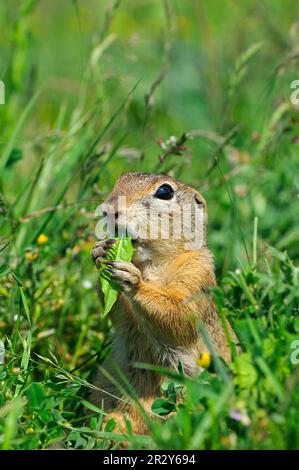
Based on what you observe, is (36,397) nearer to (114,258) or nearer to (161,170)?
(114,258)

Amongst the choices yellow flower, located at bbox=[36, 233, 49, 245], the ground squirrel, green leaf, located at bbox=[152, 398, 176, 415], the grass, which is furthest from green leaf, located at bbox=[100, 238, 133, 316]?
yellow flower, located at bbox=[36, 233, 49, 245]

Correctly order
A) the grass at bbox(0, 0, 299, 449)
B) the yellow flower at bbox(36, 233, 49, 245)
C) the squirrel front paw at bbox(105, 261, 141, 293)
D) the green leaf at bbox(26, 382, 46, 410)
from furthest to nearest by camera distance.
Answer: the yellow flower at bbox(36, 233, 49, 245)
the squirrel front paw at bbox(105, 261, 141, 293)
the green leaf at bbox(26, 382, 46, 410)
the grass at bbox(0, 0, 299, 449)

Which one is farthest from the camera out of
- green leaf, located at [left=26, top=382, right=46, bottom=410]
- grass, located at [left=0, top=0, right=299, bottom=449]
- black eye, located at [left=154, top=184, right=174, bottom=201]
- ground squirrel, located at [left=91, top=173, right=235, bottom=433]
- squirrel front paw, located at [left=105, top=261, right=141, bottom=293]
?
black eye, located at [left=154, top=184, right=174, bottom=201]

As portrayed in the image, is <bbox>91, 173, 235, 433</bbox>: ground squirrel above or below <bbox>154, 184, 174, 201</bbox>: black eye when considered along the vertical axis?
below

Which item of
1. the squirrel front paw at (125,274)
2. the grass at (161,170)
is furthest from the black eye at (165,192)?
the squirrel front paw at (125,274)

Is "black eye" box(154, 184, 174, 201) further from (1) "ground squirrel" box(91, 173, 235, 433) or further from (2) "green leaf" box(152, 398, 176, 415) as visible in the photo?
(2) "green leaf" box(152, 398, 176, 415)

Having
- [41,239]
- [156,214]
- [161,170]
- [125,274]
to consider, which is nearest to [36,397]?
[125,274]
